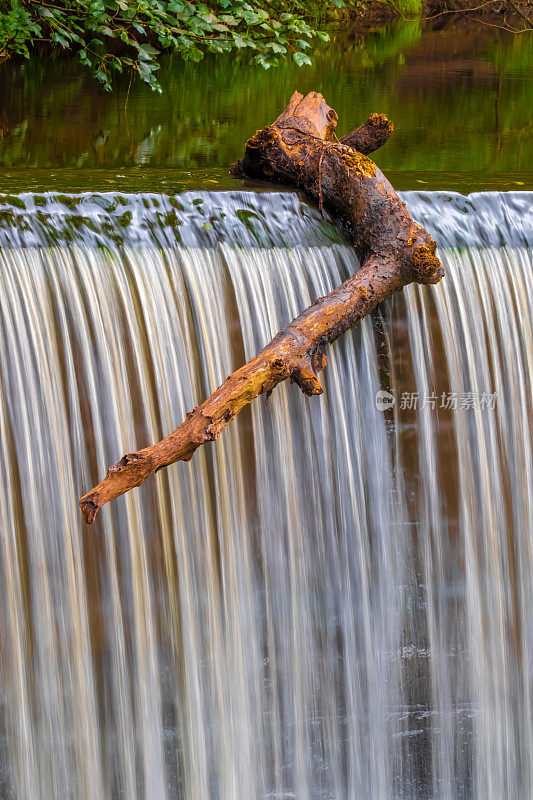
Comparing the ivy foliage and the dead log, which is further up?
the ivy foliage

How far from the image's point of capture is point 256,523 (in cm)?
327

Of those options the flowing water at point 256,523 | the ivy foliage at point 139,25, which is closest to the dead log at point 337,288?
the flowing water at point 256,523

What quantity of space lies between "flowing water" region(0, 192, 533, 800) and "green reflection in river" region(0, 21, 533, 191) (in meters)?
0.51

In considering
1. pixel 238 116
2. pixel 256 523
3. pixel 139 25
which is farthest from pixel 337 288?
pixel 139 25

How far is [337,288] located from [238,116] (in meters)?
4.06

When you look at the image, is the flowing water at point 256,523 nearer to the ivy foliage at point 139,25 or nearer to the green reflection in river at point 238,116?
the green reflection in river at point 238,116

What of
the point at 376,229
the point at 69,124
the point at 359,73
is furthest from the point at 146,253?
the point at 359,73

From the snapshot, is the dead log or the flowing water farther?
the flowing water

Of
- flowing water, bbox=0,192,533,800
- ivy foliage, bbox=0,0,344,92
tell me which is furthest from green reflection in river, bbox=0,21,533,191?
flowing water, bbox=0,192,533,800

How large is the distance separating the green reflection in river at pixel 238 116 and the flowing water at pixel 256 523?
1.67 feet

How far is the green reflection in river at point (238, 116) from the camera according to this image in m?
4.46

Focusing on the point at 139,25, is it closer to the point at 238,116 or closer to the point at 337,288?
the point at 238,116

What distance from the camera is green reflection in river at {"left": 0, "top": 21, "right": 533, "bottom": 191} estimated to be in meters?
4.46

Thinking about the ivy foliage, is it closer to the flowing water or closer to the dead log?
the dead log
